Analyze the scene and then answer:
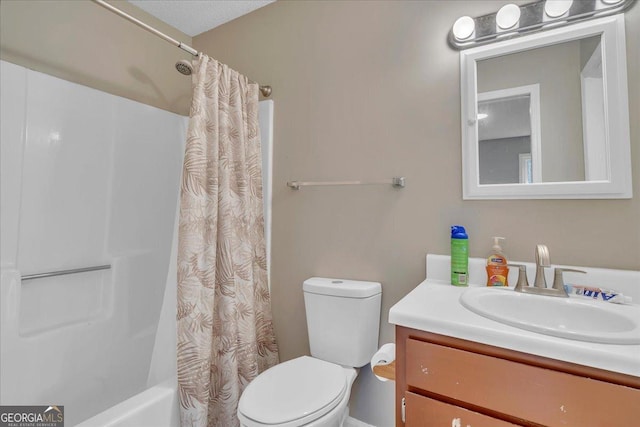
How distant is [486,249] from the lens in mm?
1241

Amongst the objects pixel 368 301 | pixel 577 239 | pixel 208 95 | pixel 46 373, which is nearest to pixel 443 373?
pixel 368 301

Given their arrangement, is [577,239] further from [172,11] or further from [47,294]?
[172,11]

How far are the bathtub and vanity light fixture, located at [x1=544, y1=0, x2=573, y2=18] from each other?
208cm

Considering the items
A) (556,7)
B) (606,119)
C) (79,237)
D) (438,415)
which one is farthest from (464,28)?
(79,237)

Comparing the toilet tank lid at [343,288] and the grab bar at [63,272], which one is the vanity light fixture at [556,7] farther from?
the grab bar at [63,272]

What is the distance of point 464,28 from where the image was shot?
4.19 feet

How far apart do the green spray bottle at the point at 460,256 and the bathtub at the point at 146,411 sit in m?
1.24

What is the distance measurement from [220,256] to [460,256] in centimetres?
106

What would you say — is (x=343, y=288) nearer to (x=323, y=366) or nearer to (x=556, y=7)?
(x=323, y=366)

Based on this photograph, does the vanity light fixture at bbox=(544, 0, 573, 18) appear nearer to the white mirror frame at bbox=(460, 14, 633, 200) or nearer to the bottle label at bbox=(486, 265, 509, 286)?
the white mirror frame at bbox=(460, 14, 633, 200)

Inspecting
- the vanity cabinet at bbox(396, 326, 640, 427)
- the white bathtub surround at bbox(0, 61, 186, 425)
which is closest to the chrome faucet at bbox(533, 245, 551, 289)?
the vanity cabinet at bbox(396, 326, 640, 427)

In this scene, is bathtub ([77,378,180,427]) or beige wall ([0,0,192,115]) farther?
beige wall ([0,0,192,115])

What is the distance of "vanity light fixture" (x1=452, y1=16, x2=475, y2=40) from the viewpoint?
50.0 inches

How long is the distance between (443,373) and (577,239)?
2.49 ft
